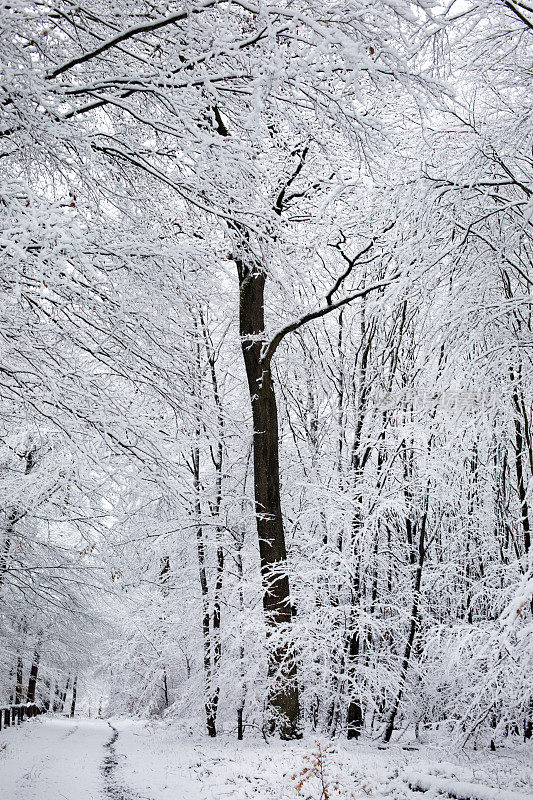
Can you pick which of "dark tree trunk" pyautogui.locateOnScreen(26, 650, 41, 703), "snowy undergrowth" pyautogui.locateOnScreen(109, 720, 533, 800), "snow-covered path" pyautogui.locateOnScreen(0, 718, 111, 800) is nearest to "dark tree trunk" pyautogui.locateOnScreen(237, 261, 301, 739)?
"snowy undergrowth" pyautogui.locateOnScreen(109, 720, 533, 800)

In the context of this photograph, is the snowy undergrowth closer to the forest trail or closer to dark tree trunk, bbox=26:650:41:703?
the forest trail

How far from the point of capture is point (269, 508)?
8031mm

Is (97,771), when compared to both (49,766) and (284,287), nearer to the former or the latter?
(49,766)

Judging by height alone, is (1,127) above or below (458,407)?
above

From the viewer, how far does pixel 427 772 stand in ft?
17.9

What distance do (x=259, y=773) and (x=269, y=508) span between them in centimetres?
A: 321

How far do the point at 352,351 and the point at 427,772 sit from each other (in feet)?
20.4

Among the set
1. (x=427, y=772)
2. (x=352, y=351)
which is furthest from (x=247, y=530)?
(x=427, y=772)

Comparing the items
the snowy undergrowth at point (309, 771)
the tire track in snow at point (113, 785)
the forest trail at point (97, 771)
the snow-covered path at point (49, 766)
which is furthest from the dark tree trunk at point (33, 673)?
the snowy undergrowth at point (309, 771)

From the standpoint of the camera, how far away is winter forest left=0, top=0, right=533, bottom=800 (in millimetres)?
3514

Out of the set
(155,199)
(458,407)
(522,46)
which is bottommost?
(458,407)

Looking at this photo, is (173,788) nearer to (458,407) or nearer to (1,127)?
(458,407)

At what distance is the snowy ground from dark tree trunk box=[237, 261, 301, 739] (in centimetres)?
58

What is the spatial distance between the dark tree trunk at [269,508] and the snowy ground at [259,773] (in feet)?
1.89
